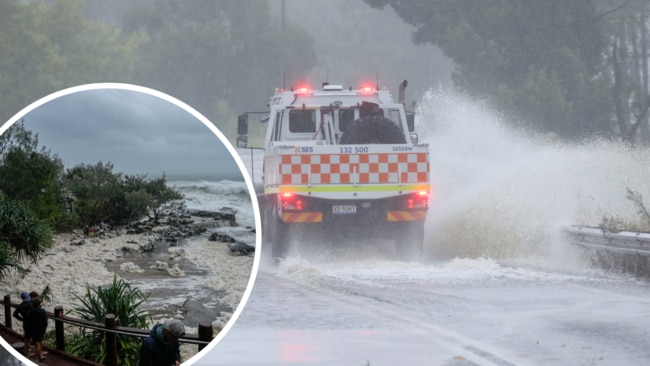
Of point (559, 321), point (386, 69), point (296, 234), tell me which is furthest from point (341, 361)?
point (386, 69)

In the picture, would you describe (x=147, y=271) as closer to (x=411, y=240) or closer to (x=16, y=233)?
(x=16, y=233)

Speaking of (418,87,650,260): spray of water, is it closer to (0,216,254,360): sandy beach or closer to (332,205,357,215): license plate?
(332,205,357,215): license plate

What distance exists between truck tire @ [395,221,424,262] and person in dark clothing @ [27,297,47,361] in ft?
43.9

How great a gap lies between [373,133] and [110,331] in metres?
13.3

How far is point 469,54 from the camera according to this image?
6009 centimetres

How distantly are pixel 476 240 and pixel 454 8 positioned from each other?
46584 millimetres

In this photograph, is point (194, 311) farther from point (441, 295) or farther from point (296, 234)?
point (296, 234)

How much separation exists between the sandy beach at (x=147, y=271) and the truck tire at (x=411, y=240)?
43.5ft

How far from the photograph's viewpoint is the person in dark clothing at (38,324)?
246 centimetres

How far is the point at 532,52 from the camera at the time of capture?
62.0 meters

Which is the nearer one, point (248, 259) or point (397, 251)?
point (248, 259)

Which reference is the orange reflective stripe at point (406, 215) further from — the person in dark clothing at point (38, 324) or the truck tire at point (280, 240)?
the person in dark clothing at point (38, 324)

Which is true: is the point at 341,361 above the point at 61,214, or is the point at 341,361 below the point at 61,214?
below

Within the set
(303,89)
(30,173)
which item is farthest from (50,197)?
(303,89)
